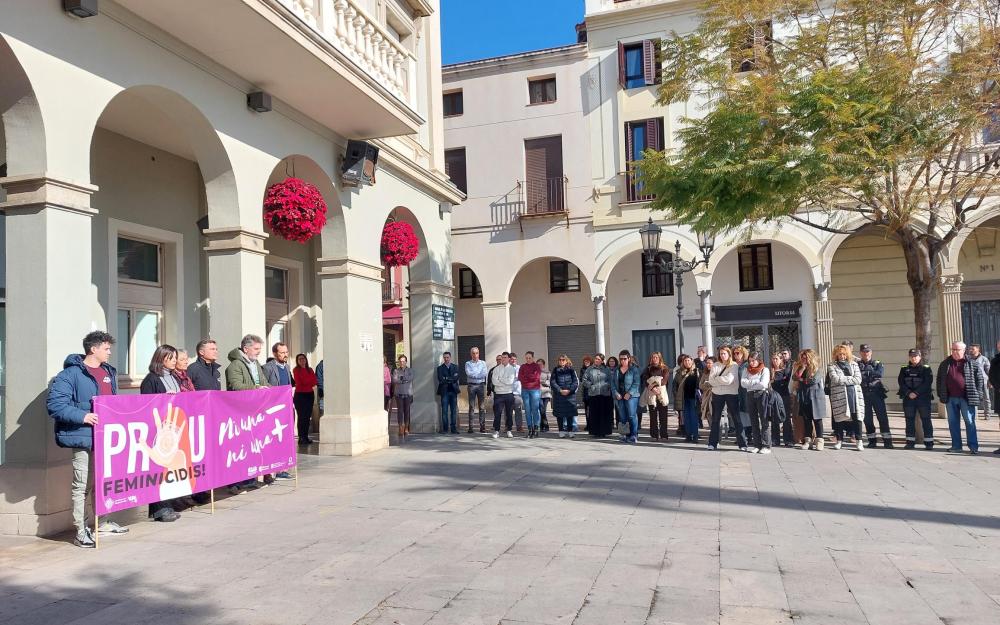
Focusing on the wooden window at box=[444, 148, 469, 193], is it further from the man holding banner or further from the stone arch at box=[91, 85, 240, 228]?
the man holding banner

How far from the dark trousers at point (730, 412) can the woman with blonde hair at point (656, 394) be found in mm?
1233

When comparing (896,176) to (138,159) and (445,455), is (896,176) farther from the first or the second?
(138,159)

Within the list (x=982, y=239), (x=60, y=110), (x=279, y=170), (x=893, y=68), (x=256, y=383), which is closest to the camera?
(x=60, y=110)

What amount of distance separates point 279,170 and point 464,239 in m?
11.4

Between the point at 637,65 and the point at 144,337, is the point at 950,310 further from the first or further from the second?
the point at 144,337

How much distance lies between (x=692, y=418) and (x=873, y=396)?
9.58 ft

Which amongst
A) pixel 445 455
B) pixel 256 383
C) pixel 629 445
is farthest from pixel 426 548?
pixel 629 445

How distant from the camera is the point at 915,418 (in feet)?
40.1

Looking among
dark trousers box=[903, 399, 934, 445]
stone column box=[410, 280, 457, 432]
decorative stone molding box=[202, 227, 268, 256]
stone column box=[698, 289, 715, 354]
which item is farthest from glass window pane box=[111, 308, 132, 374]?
stone column box=[698, 289, 715, 354]

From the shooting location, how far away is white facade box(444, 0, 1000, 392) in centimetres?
2147

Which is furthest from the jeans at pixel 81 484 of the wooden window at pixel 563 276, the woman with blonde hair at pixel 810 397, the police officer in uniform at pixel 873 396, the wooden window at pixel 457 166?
the wooden window at pixel 563 276

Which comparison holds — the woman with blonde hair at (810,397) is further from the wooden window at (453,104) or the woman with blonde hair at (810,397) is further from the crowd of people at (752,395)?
the wooden window at (453,104)

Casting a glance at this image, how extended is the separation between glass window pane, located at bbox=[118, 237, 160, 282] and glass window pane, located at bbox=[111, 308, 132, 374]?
1.77 ft

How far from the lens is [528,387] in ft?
48.6
